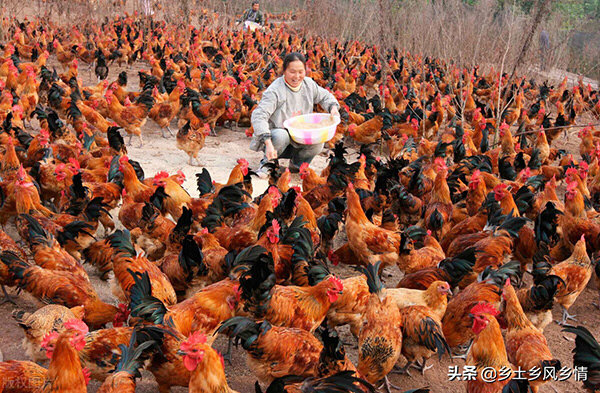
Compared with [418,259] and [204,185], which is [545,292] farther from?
[204,185]

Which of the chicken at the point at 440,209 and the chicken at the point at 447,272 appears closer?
the chicken at the point at 447,272

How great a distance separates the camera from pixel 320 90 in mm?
7867

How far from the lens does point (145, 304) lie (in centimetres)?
312

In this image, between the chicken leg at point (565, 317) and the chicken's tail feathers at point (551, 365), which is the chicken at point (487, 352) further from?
the chicken leg at point (565, 317)

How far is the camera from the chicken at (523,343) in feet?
10.6

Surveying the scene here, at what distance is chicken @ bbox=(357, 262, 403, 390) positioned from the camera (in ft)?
10.9

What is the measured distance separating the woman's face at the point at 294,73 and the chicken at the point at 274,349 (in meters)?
4.87

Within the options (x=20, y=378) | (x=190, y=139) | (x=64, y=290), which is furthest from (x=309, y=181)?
(x=20, y=378)

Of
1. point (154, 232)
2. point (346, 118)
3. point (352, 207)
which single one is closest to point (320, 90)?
point (346, 118)

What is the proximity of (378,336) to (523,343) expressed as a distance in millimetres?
1125

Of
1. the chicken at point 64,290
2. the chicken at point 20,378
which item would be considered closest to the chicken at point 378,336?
the chicken at point 64,290

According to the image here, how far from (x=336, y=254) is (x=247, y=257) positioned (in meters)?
1.69

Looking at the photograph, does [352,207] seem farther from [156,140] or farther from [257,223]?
[156,140]

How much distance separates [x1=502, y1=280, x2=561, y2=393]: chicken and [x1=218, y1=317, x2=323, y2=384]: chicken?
1510 millimetres
